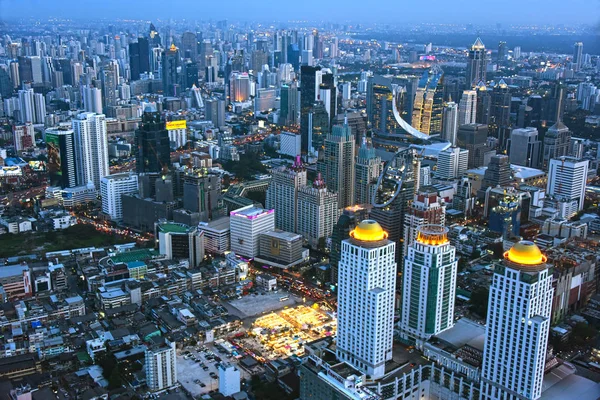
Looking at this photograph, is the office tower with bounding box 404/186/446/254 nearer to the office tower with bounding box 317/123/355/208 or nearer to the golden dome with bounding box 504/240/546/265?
the golden dome with bounding box 504/240/546/265

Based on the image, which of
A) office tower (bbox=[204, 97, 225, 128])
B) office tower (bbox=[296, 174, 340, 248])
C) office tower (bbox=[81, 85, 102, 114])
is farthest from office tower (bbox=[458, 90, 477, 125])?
office tower (bbox=[81, 85, 102, 114])

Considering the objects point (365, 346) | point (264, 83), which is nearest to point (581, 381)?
point (365, 346)

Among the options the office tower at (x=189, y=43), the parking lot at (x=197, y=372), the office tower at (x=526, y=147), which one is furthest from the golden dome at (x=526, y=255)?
the office tower at (x=189, y=43)

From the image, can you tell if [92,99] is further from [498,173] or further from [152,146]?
[498,173]

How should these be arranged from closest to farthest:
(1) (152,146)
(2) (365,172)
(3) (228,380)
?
(3) (228,380)
(2) (365,172)
(1) (152,146)

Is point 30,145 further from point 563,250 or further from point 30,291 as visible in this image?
point 563,250

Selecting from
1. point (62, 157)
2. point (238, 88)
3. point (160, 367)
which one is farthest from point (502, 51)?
point (160, 367)

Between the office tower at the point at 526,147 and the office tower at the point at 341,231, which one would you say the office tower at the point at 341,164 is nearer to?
the office tower at the point at 341,231
